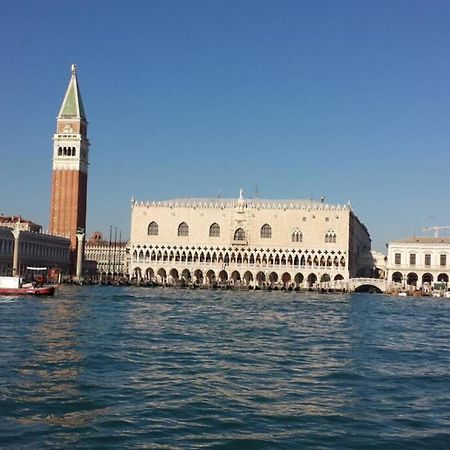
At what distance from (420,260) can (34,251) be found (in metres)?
40.9

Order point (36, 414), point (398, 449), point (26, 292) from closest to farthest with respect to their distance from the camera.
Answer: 1. point (398, 449)
2. point (36, 414)
3. point (26, 292)

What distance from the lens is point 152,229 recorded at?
269ft

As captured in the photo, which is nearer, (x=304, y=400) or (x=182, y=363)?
(x=304, y=400)

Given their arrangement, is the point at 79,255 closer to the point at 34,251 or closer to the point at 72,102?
the point at 34,251

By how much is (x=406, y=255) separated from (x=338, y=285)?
10.2 metres

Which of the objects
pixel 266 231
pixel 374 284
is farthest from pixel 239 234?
pixel 374 284

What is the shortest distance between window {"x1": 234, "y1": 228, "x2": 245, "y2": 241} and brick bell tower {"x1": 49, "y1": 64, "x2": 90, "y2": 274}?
19718 mm

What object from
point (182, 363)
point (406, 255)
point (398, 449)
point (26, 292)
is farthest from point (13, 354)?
point (406, 255)

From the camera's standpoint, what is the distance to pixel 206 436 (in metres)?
10.3

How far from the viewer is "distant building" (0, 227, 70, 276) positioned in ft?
242

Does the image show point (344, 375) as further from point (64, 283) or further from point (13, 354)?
point (64, 283)

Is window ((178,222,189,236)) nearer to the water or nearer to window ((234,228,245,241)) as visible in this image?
window ((234,228,245,241))

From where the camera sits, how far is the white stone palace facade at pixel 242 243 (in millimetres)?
79062

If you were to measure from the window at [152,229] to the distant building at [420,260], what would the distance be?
995 inches
